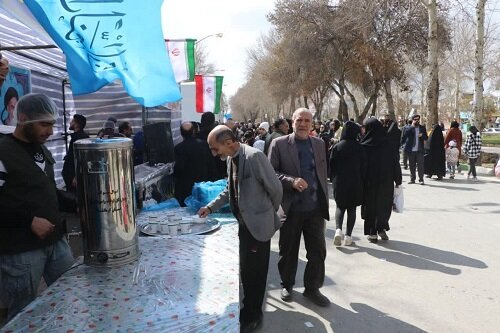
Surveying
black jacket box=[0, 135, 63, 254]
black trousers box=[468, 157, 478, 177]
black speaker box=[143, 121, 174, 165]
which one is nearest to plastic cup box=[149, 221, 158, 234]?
black jacket box=[0, 135, 63, 254]

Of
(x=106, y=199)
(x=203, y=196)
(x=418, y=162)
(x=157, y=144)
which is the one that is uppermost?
(x=157, y=144)

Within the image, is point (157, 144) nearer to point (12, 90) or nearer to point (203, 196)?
Answer: point (12, 90)

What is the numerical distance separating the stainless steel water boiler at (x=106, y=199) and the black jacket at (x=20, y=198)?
0.25m

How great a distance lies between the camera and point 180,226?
139 inches

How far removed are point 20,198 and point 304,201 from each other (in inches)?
103

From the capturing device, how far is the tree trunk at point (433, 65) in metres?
16.1

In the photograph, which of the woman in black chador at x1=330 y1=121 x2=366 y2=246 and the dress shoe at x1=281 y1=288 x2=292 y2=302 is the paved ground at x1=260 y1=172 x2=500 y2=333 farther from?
the woman in black chador at x1=330 y1=121 x2=366 y2=246

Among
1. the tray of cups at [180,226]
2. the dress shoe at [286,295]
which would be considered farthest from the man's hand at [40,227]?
the dress shoe at [286,295]

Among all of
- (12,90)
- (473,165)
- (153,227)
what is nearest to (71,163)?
(12,90)

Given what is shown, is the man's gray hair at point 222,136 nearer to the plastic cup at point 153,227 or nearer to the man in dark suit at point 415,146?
the plastic cup at point 153,227

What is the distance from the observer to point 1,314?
2.80 m

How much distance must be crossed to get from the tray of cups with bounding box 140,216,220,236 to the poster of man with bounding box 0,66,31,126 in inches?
113

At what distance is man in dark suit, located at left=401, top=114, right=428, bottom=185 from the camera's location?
41.4 ft

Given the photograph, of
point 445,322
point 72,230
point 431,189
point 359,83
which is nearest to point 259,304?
point 445,322
